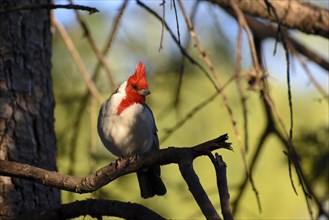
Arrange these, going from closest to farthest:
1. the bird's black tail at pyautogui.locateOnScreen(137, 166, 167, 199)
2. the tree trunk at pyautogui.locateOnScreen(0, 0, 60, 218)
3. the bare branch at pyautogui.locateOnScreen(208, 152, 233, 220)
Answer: the bare branch at pyautogui.locateOnScreen(208, 152, 233, 220) → the tree trunk at pyautogui.locateOnScreen(0, 0, 60, 218) → the bird's black tail at pyautogui.locateOnScreen(137, 166, 167, 199)

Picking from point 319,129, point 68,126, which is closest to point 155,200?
point 68,126

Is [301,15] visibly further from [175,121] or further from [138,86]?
[175,121]

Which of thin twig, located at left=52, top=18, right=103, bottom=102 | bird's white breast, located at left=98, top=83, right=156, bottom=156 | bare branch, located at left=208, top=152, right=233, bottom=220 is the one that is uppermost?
thin twig, located at left=52, top=18, right=103, bottom=102

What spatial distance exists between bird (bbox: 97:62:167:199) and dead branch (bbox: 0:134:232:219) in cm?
88

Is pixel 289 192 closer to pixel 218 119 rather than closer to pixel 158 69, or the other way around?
pixel 218 119

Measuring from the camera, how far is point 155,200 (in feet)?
15.2

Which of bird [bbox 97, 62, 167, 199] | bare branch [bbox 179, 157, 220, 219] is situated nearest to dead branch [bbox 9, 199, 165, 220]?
bare branch [bbox 179, 157, 220, 219]

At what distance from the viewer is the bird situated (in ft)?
11.4

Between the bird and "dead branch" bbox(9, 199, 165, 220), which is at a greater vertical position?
the bird

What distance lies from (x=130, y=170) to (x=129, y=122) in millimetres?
1086

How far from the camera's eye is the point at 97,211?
2635 mm

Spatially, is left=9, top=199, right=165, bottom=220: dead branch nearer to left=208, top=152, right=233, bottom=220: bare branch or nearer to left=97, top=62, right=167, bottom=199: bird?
left=208, top=152, right=233, bottom=220: bare branch

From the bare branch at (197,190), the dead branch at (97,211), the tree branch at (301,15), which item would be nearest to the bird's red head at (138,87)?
the tree branch at (301,15)

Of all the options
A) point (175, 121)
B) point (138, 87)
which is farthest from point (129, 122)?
point (175, 121)
